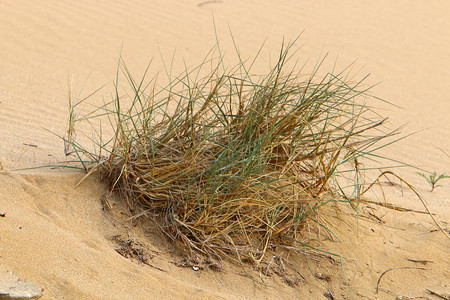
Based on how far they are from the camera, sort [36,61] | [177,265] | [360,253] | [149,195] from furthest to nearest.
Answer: [36,61] < [360,253] < [149,195] < [177,265]

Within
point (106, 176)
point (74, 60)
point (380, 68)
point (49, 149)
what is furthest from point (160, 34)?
point (106, 176)

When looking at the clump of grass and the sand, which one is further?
the clump of grass

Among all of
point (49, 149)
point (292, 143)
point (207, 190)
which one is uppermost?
point (292, 143)

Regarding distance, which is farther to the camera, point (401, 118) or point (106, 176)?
point (401, 118)

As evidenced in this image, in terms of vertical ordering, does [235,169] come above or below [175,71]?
above

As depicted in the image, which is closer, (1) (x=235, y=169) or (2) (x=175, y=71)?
(1) (x=235, y=169)

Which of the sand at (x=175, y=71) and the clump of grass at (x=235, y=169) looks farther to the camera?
the clump of grass at (x=235, y=169)

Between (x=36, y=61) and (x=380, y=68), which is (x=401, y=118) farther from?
(x=36, y=61)

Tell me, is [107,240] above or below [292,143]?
below
